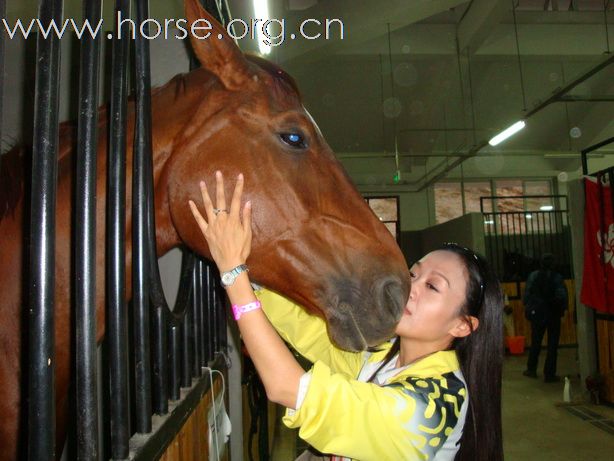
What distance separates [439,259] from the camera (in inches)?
62.6

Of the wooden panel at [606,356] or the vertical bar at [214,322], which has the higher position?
the vertical bar at [214,322]

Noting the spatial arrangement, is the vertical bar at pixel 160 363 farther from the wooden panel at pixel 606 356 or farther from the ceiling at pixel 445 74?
the wooden panel at pixel 606 356

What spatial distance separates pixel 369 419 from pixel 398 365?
1.77 ft

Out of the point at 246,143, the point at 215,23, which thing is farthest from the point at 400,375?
the point at 215,23

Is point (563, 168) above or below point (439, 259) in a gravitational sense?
above

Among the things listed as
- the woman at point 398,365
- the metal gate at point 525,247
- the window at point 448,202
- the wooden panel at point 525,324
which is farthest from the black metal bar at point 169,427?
the window at point 448,202

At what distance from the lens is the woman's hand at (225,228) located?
1.18m

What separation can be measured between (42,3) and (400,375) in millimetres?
1304

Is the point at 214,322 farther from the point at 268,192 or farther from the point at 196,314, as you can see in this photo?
the point at 268,192

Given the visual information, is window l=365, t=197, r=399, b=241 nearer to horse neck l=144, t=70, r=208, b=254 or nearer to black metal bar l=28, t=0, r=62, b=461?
horse neck l=144, t=70, r=208, b=254

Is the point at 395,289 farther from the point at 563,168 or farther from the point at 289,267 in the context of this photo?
the point at 563,168

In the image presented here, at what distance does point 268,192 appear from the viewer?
1310 millimetres

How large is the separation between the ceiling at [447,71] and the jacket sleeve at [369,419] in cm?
288

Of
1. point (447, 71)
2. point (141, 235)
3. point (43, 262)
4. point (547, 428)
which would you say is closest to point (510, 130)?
point (447, 71)
